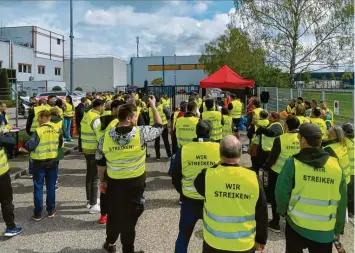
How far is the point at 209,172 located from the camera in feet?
9.37

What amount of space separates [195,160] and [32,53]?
4793 centimetres

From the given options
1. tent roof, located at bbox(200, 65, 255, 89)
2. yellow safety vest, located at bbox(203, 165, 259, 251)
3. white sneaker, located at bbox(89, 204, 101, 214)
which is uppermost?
tent roof, located at bbox(200, 65, 255, 89)

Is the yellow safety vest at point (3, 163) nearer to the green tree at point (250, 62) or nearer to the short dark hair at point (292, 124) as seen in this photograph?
the short dark hair at point (292, 124)

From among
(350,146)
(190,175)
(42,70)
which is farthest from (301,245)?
(42,70)

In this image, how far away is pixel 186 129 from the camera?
6.66 m

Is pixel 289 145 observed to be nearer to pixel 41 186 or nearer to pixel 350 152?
pixel 350 152

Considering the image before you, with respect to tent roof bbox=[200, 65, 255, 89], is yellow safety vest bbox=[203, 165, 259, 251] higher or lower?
lower

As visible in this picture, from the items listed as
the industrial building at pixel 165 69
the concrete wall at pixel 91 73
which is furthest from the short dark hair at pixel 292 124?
the industrial building at pixel 165 69

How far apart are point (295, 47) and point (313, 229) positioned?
21.1m

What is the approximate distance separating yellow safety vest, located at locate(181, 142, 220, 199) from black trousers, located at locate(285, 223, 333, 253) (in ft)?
3.17

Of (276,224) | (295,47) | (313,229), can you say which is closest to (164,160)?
(276,224)

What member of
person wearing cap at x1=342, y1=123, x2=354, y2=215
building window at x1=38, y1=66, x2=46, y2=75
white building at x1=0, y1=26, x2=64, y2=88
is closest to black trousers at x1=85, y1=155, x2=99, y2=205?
person wearing cap at x1=342, y1=123, x2=354, y2=215

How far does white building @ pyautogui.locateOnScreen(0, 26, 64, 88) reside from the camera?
4156 cm

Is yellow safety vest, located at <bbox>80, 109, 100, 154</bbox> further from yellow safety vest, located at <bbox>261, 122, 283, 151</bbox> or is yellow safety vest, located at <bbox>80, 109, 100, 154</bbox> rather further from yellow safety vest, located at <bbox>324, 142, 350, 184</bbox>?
yellow safety vest, located at <bbox>324, 142, 350, 184</bbox>
